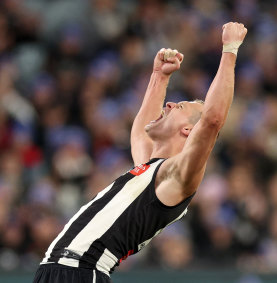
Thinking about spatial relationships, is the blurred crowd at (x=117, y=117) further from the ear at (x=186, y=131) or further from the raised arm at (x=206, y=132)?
the raised arm at (x=206, y=132)

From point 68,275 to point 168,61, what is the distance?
1.82 metres

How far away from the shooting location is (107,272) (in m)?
4.83

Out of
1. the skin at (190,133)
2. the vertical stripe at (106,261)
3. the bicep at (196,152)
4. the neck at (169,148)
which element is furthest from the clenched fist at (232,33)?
the vertical stripe at (106,261)

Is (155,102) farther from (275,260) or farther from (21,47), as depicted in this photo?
(21,47)

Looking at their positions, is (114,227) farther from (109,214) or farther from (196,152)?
(196,152)

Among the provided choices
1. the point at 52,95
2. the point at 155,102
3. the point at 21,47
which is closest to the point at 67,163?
the point at 52,95

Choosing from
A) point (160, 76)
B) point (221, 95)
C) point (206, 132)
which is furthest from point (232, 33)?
point (160, 76)

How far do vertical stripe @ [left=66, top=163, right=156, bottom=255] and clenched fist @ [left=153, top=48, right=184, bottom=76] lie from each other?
105cm

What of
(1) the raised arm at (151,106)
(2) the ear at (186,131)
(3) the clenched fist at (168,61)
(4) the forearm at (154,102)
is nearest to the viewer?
(2) the ear at (186,131)

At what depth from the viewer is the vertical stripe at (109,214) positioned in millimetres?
4754

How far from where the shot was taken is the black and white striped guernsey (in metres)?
4.74

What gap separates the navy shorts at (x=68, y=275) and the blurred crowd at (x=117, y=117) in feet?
11.2

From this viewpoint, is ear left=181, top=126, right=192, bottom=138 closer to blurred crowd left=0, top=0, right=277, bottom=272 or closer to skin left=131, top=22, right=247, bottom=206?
skin left=131, top=22, right=247, bottom=206

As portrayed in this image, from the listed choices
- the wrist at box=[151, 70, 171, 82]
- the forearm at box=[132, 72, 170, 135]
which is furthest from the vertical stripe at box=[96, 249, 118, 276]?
the wrist at box=[151, 70, 171, 82]
